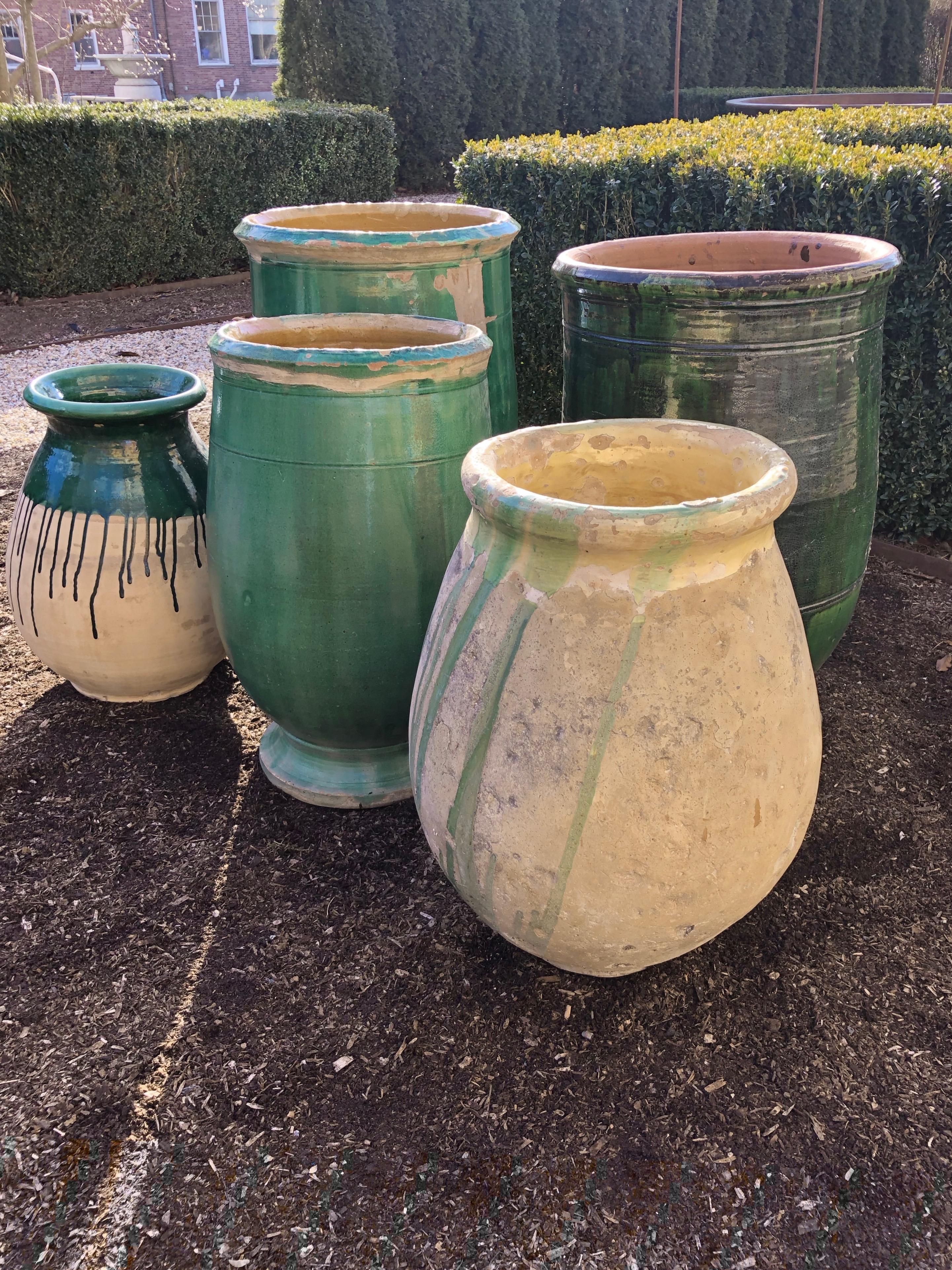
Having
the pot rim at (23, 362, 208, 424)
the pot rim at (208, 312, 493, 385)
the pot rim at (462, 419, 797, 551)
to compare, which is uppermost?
the pot rim at (208, 312, 493, 385)

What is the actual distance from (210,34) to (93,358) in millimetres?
20949

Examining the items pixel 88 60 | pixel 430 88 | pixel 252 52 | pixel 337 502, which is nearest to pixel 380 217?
pixel 337 502

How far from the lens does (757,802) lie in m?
1.62

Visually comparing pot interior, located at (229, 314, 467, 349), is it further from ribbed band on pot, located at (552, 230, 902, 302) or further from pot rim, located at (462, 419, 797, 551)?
pot rim, located at (462, 419, 797, 551)

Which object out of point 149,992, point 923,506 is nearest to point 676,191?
point 923,506

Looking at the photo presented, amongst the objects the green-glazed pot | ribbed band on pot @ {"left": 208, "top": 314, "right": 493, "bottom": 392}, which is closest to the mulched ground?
the green-glazed pot

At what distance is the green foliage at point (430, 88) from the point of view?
12430 millimetres

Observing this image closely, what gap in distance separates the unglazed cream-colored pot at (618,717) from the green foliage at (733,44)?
15.9 metres

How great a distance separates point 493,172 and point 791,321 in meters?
3.32

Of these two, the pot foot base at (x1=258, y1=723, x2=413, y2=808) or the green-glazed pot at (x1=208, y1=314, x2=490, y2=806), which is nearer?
the green-glazed pot at (x1=208, y1=314, x2=490, y2=806)

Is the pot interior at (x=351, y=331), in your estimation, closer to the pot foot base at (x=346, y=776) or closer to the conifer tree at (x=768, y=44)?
the pot foot base at (x=346, y=776)

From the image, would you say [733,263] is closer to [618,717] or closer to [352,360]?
[352,360]

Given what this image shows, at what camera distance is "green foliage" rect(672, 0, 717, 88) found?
47.3 ft

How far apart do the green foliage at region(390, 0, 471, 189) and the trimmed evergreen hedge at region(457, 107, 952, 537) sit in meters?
8.32
